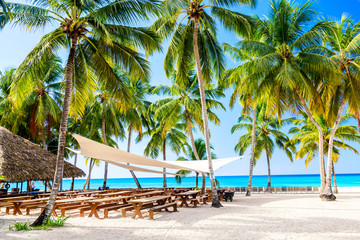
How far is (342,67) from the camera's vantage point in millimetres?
10430

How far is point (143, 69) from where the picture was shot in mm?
7148

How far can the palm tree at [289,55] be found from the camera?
9.68 meters

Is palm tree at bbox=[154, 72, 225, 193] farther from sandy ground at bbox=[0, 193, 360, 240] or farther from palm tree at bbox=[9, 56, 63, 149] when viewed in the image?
sandy ground at bbox=[0, 193, 360, 240]

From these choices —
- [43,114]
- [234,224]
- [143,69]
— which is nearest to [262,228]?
[234,224]

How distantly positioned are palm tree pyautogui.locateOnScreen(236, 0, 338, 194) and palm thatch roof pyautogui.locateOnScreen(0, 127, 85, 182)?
8.25 m

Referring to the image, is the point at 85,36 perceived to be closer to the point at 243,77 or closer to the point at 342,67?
the point at 243,77

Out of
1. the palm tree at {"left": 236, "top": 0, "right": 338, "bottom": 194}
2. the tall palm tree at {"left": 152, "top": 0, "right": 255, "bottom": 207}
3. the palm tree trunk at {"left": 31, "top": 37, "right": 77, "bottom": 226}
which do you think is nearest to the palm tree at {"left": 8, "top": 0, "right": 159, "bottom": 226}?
the palm tree trunk at {"left": 31, "top": 37, "right": 77, "bottom": 226}

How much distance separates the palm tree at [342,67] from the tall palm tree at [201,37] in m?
3.76

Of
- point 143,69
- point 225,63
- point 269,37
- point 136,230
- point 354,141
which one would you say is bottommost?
point 136,230

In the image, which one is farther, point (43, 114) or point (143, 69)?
point (43, 114)

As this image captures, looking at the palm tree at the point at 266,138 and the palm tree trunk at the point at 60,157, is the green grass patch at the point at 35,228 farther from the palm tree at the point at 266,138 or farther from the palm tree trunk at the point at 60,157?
the palm tree at the point at 266,138

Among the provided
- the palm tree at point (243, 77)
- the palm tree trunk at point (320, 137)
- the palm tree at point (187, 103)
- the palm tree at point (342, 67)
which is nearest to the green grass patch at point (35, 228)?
the palm tree at point (243, 77)

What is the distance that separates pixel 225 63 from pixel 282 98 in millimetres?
2884

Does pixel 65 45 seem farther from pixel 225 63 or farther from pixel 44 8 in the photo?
pixel 225 63
